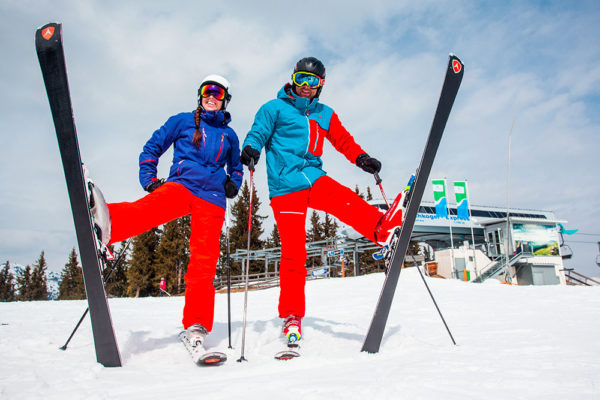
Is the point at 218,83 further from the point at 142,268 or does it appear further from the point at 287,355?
the point at 142,268

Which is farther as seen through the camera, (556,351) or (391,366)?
(556,351)

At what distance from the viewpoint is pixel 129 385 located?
5.30ft

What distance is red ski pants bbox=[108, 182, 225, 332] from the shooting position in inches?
95.0

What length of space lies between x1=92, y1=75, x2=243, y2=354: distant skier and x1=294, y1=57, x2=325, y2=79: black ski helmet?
2.12ft

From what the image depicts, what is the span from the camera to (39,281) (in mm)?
42281

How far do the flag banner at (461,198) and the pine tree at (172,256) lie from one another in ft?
68.6

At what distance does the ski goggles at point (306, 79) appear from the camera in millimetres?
3086

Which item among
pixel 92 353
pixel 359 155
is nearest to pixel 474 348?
pixel 359 155

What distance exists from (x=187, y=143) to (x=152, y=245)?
3123 cm

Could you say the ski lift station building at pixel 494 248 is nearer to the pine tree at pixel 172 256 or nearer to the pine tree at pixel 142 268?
the pine tree at pixel 172 256

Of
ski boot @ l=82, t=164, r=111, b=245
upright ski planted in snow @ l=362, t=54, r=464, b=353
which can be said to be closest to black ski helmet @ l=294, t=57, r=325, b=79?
upright ski planted in snow @ l=362, t=54, r=464, b=353

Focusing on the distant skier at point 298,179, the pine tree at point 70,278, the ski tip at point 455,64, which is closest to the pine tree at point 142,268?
the pine tree at point 70,278

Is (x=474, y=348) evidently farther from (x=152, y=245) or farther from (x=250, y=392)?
(x=152, y=245)

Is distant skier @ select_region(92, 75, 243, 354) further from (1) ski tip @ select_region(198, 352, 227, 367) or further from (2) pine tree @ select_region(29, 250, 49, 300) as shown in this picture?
(2) pine tree @ select_region(29, 250, 49, 300)
